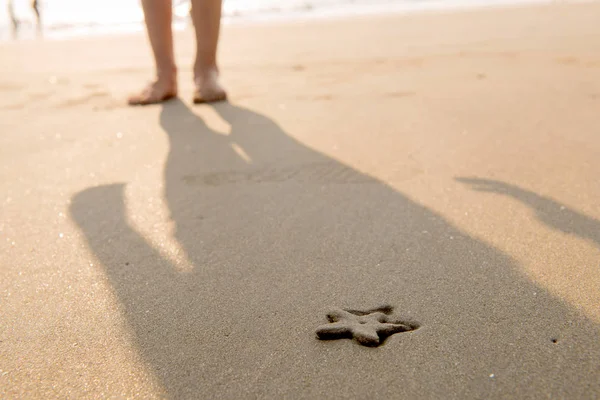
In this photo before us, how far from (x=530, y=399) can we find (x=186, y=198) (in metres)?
1.24

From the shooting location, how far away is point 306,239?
1665mm

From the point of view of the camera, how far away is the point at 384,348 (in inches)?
47.0

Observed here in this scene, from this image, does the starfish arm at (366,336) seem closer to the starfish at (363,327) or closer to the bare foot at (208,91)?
the starfish at (363,327)

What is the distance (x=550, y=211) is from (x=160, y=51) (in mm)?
2246

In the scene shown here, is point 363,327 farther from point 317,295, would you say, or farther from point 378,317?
point 317,295

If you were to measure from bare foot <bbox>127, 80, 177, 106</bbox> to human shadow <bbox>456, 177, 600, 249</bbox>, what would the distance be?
175 centimetres

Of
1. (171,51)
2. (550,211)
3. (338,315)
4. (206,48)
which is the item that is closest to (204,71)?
(206,48)

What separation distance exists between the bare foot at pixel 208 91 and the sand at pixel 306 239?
0.25 feet

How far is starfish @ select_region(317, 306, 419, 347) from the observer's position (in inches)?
47.7

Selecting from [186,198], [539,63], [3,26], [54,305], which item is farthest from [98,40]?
[54,305]

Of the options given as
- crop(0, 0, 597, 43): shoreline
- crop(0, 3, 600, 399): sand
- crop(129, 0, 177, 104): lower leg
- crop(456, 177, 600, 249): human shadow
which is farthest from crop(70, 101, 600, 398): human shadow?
crop(0, 0, 597, 43): shoreline

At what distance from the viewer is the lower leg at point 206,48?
10.2 ft

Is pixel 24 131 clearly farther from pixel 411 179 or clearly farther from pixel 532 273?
pixel 532 273

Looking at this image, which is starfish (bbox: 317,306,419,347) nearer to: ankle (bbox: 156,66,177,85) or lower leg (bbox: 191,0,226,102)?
lower leg (bbox: 191,0,226,102)
